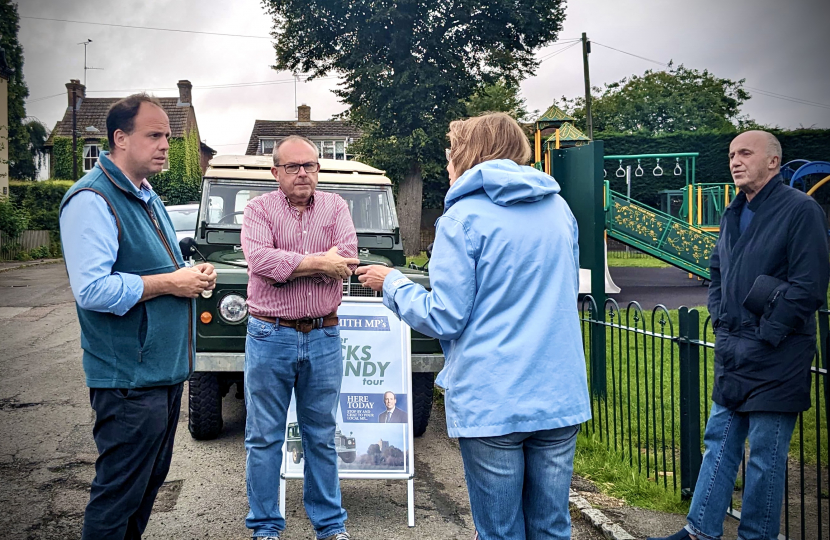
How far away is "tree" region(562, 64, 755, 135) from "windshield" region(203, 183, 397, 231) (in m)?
49.4

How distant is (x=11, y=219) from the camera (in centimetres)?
2738

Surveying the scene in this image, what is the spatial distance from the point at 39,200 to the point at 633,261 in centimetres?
2542

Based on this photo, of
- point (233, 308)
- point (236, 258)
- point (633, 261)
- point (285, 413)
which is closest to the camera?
point (285, 413)

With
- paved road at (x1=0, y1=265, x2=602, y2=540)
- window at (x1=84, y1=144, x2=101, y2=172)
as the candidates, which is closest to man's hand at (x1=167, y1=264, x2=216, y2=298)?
paved road at (x1=0, y1=265, x2=602, y2=540)

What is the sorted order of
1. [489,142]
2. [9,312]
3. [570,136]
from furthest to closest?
1. [9,312]
2. [570,136]
3. [489,142]

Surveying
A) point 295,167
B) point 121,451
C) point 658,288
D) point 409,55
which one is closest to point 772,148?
point 295,167

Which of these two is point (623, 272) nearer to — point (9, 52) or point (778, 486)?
point (778, 486)

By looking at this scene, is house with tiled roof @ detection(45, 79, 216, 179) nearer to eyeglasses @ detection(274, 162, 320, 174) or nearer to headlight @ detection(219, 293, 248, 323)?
headlight @ detection(219, 293, 248, 323)

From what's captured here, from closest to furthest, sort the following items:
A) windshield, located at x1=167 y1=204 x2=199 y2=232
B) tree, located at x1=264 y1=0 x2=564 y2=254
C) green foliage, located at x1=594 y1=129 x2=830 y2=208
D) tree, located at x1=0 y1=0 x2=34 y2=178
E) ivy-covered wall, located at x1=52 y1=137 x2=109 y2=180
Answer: windshield, located at x1=167 y1=204 x2=199 y2=232 < tree, located at x1=264 y1=0 x2=564 y2=254 < green foliage, located at x1=594 y1=129 x2=830 y2=208 < tree, located at x1=0 y1=0 x2=34 y2=178 < ivy-covered wall, located at x1=52 y1=137 x2=109 y2=180

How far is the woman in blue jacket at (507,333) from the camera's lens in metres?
2.39

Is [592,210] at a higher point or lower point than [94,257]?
higher

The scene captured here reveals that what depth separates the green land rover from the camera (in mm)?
5336

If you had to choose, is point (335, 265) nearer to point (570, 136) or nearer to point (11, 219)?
point (570, 136)

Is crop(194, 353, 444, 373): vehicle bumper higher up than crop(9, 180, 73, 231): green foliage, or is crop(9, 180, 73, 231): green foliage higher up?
crop(9, 180, 73, 231): green foliage
